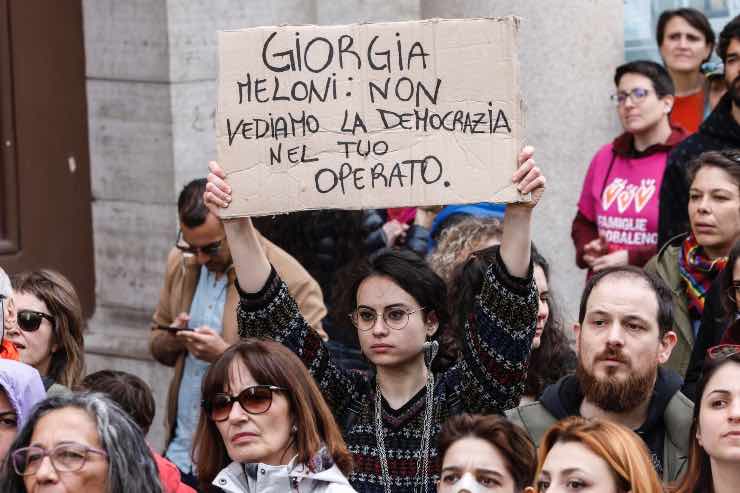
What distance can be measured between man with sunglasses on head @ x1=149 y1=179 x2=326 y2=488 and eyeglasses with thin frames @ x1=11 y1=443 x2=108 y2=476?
2.03 m

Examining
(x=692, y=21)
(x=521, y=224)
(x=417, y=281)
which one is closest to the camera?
(x=521, y=224)

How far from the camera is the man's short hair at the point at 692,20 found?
7.57 m

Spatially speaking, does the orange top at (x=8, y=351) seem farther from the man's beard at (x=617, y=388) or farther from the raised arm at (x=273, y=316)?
the man's beard at (x=617, y=388)

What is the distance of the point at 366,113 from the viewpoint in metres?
5.05

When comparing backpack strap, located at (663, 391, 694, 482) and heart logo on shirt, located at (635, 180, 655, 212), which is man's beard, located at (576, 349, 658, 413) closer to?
backpack strap, located at (663, 391, 694, 482)

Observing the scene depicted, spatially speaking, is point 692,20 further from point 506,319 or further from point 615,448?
point 615,448

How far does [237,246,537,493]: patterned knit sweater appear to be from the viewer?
16.2 ft

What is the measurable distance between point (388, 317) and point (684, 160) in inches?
78.4

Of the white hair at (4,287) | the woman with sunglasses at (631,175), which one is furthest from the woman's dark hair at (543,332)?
the white hair at (4,287)

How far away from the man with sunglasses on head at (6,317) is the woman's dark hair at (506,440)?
1.51 m

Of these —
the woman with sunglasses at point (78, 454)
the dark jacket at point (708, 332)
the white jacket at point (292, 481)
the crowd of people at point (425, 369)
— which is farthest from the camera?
the dark jacket at point (708, 332)

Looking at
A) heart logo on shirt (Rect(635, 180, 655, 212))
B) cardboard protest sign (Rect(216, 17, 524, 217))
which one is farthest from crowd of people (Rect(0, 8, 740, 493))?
heart logo on shirt (Rect(635, 180, 655, 212))

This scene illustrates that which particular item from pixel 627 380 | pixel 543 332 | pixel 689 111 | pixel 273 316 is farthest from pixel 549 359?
pixel 689 111

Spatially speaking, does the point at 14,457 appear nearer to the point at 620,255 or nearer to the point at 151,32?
the point at 620,255
